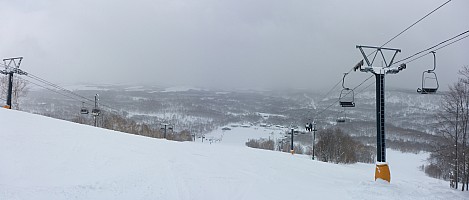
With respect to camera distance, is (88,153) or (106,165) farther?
(88,153)

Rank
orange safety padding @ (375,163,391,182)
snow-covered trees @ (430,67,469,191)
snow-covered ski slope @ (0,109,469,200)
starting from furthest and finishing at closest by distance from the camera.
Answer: snow-covered trees @ (430,67,469,191) < orange safety padding @ (375,163,391,182) < snow-covered ski slope @ (0,109,469,200)

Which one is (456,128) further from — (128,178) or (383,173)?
(128,178)

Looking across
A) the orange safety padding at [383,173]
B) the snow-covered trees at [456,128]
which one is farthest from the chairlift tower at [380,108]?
the snow-covered trees at [456,128]

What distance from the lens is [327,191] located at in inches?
606

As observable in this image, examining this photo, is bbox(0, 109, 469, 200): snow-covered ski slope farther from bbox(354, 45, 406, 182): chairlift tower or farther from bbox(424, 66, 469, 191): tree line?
bbox(424, 66, 469, 191): tree line

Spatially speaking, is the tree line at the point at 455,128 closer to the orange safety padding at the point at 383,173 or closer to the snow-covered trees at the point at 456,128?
the snow-covered trees at the point at 456,128

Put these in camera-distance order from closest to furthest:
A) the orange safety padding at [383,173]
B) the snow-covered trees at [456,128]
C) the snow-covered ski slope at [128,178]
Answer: the snow-covered ski slope at [128,178], the orange safety padding at [383,173], the snow-covered trees at [456,128]

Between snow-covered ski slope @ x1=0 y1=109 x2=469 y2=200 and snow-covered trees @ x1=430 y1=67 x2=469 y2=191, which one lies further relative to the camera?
snow-covered trees @ x1=430 y1=67 x2=469 y2=191

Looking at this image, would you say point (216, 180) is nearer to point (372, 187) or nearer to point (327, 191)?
point (327, 191)

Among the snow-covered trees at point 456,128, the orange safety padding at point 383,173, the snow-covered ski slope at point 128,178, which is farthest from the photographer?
the snow-covered trees at point 456,128

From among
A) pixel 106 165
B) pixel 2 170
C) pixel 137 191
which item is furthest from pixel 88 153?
pixel 137 191

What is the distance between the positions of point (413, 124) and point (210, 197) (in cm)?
20108

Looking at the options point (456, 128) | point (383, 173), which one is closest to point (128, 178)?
point (383, 173)

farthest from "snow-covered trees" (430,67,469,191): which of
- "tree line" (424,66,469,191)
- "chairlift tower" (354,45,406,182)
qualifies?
"chairlift tower" (354,45,406,182)
